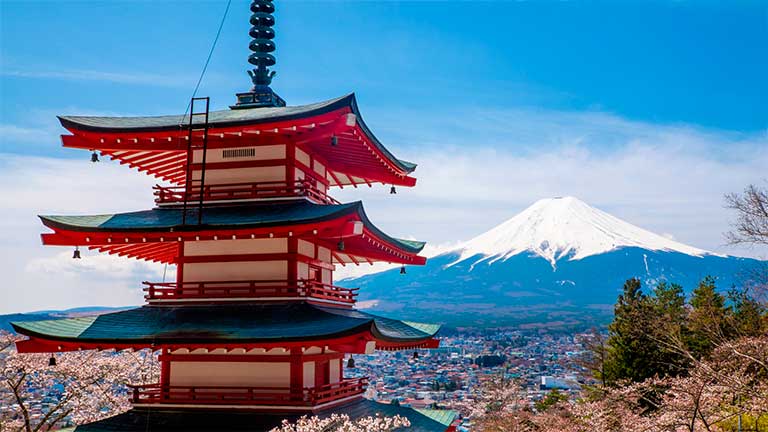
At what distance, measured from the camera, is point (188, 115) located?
1464 centimetres

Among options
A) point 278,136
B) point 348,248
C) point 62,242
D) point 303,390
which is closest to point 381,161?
point 348,248

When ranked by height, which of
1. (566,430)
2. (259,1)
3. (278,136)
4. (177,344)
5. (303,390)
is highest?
(259,1)

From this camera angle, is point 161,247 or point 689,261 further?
point 689,261

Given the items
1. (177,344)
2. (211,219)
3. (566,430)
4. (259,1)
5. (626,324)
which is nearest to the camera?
(177,344)

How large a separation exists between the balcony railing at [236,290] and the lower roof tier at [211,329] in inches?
7.9

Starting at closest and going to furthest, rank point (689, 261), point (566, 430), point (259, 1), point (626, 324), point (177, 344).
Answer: point (177, 344)
point (259, 1)
point (566, 430)
point (626, 324)
point (689, 261)

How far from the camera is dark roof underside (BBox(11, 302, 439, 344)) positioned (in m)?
12.0

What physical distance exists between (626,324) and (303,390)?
23780mm

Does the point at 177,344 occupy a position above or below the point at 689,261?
below

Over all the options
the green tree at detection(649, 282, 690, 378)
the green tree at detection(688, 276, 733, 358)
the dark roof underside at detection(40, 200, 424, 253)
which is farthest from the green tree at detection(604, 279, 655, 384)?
the dark roof underside at detection(40, 200, 424, 253)

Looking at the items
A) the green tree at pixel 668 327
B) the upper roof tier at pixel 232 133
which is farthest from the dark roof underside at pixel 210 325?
the green tree at pixel 668 327

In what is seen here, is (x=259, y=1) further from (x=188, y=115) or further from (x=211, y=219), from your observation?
(x=211, y=219)

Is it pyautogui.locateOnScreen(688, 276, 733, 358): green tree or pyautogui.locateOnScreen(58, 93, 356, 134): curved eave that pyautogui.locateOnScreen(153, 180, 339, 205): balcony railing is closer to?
pyautogui.locateOnScreen(58, 93, 356, 134): curved eave

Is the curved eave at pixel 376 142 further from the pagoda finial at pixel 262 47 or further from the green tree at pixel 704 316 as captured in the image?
the green tree at pixel 704 316
